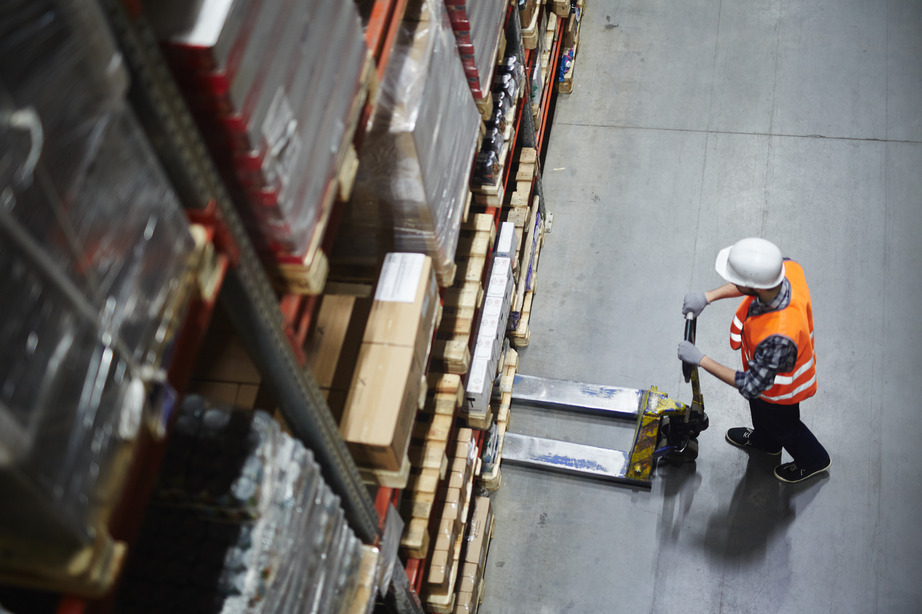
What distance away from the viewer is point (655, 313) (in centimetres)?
665

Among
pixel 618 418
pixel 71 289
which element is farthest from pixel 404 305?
pixel 618 418

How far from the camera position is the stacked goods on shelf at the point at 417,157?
134 inches

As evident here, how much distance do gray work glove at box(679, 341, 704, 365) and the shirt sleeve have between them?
294 millimetres

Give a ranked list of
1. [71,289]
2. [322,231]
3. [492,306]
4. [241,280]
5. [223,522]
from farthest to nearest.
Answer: [492,306]
[322,231]
[223,522]
[241,280]
[71,289]

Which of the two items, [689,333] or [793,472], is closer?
[689,333]

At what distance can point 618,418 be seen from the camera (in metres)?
6.25

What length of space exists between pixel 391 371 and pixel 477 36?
7.21 feet

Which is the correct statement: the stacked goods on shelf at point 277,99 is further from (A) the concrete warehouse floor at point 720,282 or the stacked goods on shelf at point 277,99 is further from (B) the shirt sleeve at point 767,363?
(A) the concrete warehouse floor at point 720,282

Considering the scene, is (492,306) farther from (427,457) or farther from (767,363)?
(767,363)

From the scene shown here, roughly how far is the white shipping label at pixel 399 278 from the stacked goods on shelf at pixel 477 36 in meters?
1.39

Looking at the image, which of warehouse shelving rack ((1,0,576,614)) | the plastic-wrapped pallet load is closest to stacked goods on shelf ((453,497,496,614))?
warehouse shelving rack ((1,0,576,614))

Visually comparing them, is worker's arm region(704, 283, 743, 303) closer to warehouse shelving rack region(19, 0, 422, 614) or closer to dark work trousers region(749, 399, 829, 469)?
dark work trousers region(749, 399, 829, 469)

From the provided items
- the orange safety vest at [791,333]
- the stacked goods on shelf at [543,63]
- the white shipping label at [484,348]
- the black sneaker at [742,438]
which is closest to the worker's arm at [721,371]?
the orange safety vest at [791,333]

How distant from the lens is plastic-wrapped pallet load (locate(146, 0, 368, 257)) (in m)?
2.07
